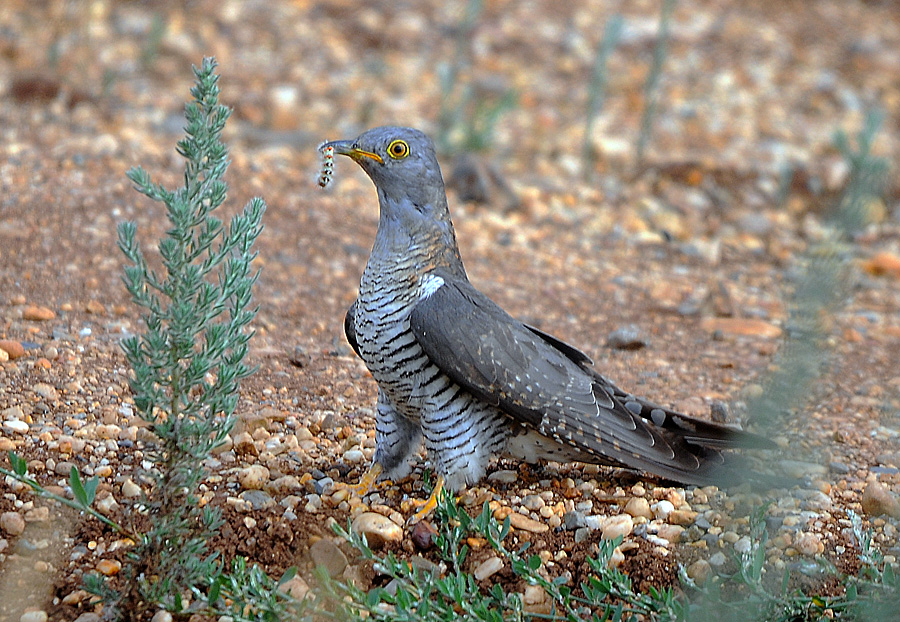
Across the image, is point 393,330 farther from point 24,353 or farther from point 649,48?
point 649,48

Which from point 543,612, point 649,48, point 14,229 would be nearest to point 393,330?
point 543,612

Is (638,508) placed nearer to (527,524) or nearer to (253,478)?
(527,524)

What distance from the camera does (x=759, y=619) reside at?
288 centimetres

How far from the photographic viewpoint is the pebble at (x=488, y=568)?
10.7ft

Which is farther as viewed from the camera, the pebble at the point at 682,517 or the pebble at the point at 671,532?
the pebble at the point at 682,517

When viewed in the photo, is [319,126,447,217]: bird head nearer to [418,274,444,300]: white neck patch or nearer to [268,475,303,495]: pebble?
[418,274,444,300]: white neck patch

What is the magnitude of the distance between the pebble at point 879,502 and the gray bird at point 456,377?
49 centimetres

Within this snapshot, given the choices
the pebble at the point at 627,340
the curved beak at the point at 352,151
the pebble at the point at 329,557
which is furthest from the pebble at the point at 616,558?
the pebble at the point at 627,340

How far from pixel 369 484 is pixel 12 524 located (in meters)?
1.23

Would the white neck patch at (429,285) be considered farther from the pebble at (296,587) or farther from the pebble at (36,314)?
the pebble at (36,314)

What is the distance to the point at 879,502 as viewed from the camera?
3600mm

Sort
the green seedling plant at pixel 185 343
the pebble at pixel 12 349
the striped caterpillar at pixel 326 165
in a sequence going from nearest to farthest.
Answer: the green seedling plant at pixel 185 343
the striped caterpillar at pixel 326 165
the pebble at pixel 12 349

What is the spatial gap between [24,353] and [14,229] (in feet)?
5.17

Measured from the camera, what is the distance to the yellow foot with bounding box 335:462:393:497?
12.3 ft
